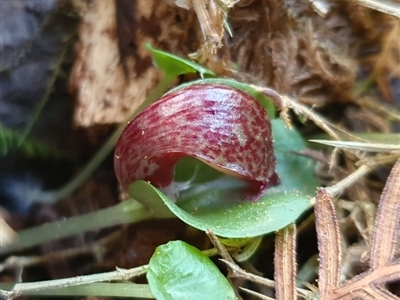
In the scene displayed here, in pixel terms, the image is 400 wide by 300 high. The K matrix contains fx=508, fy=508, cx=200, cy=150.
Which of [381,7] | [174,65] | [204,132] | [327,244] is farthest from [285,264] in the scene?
[381,7]

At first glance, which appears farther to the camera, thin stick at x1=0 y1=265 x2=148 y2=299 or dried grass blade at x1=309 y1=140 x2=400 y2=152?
dried grass blade at x1=309 y1=140 x2=400 y2=152

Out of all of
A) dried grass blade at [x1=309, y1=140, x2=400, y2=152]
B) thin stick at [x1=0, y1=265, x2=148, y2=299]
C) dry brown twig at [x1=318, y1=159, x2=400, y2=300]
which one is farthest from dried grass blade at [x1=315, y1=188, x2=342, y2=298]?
thin stick at [x1=0, y1=265, x2=148, y2=299]

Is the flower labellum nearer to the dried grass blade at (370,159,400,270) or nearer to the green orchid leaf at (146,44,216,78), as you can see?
the green orchid leaf at (146,44,216,78)

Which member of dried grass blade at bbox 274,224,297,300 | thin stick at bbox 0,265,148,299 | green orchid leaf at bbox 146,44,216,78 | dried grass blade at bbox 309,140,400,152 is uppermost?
green orchid leaf at bbox 146,44,216,78

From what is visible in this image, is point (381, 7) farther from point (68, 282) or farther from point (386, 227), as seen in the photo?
point (68, 282)

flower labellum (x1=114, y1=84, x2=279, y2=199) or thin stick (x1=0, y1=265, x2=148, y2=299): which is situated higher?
flower labellum (x1=114, y1=84, x2=279, y2=199)

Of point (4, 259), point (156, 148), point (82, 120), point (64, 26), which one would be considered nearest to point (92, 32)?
point (64, 26)

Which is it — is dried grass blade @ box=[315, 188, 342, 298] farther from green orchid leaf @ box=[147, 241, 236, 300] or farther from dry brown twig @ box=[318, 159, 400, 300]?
green orchid leaf @ box=[147, 241, 236, 300]
